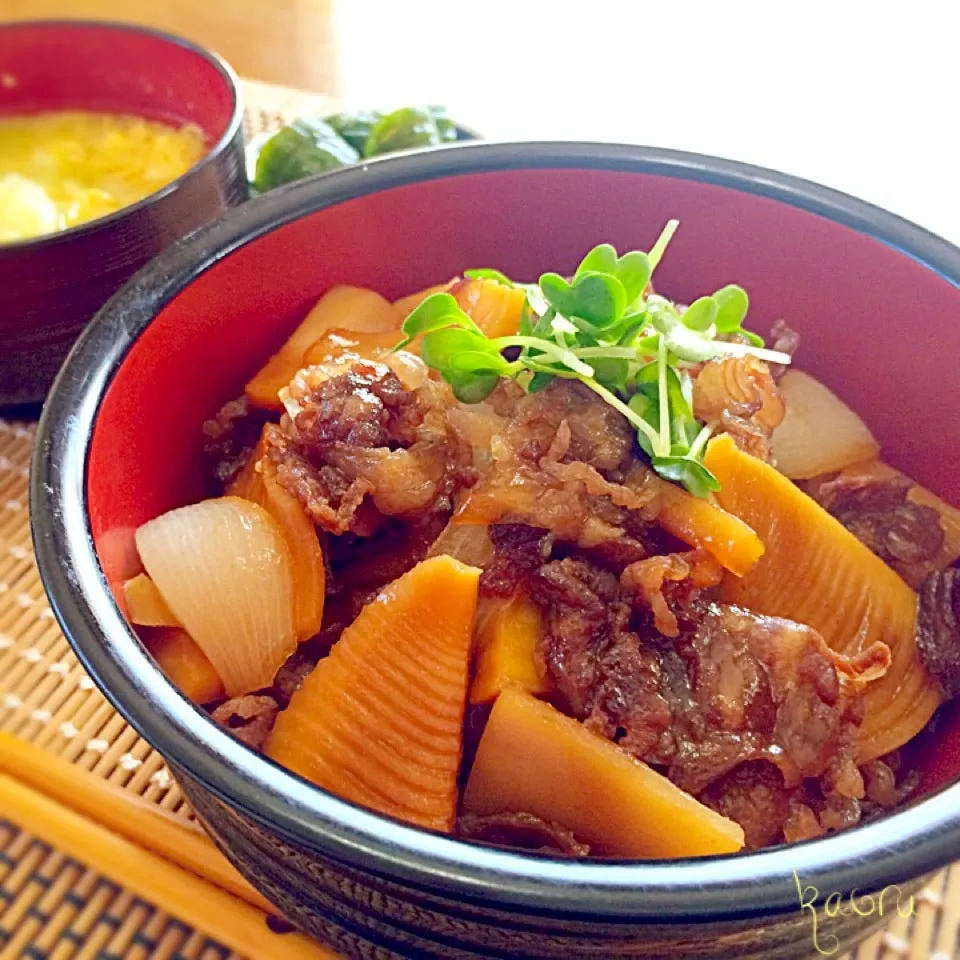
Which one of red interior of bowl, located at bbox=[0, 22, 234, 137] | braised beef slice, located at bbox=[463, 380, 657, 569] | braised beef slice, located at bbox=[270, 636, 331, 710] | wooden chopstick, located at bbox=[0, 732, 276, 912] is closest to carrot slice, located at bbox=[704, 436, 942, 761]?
braised beef slice, located at bbox=[463, 380, 657, 569]

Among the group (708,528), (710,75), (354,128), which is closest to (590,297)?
(708,528)

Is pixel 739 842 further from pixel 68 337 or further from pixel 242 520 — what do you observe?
pixel 68 337

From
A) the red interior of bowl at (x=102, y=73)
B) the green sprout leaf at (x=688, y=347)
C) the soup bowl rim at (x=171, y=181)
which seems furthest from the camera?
the red interior of bowl at (x=102, y=73)

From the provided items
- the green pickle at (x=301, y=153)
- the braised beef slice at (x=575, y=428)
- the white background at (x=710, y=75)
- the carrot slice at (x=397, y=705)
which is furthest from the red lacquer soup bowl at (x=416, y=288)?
the white background at (x=710, y=75)

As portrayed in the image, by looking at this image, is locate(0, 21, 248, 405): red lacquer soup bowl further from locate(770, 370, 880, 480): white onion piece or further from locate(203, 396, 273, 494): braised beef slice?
locate(770, 370, 880, 480): white onion piece

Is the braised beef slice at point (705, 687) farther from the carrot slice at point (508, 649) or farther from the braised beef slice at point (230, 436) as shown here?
the braised beef slice at point (230, 436)

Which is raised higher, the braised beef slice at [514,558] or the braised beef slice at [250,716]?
the braised beef slice at [514,558]
